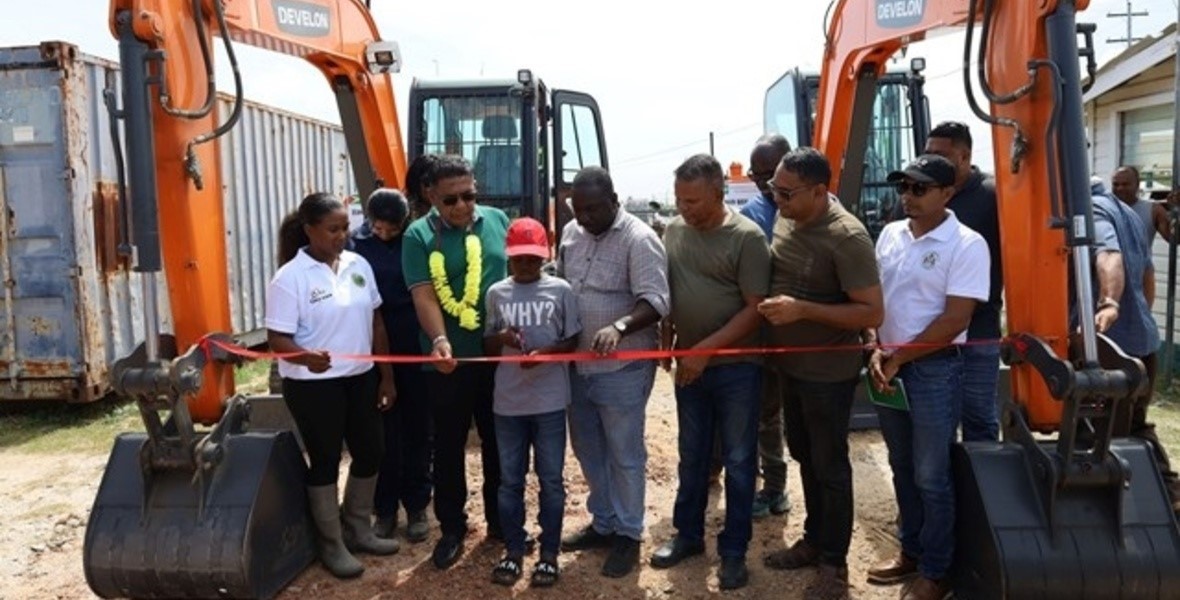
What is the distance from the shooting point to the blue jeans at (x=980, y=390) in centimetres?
384

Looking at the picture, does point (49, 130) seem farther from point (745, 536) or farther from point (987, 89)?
point (987, 89)

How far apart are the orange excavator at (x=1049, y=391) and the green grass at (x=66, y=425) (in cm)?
526

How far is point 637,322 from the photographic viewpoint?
3.86 m

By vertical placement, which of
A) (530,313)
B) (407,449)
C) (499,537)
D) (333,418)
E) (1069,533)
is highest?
(530,313)

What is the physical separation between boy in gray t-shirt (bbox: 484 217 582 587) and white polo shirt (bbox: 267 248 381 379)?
568mm

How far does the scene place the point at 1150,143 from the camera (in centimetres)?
936

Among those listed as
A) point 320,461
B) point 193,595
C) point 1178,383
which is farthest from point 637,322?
point 1178,383

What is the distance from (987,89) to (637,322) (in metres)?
1.66

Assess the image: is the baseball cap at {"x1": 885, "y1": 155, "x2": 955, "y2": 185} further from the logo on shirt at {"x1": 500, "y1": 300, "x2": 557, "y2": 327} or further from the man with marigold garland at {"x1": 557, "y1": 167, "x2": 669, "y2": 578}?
the logo on shirt at {"x1": 500, "y1": 300, "x2": 557, "y2": 327}

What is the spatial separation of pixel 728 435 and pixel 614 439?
0.50 m

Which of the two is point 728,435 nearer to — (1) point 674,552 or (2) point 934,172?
(1) point 674,552

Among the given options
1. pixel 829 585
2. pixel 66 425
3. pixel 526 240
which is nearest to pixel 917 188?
pixel 526 240

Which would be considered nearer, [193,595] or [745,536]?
[193,595]

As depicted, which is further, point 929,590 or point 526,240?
point 526,240
